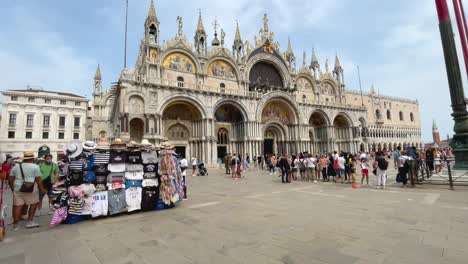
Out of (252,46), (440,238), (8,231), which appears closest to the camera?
(440,238)

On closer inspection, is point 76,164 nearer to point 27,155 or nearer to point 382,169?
point 27,155

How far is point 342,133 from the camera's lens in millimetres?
37906

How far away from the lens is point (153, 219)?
5.32m

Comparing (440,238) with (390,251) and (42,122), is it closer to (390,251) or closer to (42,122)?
(390,251)

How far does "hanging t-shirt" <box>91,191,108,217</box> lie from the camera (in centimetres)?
545

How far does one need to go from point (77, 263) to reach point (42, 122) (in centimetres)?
4559

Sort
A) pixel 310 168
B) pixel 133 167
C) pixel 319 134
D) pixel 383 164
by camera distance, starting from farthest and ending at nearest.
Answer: pixel 319 134 < pixel 310 168 < pixel 383 164 < pixel 133 167

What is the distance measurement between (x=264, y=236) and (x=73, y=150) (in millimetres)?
4879

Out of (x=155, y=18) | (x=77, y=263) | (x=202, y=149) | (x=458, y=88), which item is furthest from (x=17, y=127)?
(x=458, y=88)

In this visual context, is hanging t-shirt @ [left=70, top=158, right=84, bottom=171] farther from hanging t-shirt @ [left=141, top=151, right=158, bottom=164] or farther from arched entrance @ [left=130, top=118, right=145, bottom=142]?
arched entrance @ [left=130, top=118, right=145, bottom=142]

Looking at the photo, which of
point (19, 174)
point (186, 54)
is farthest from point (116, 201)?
point (186, 54)

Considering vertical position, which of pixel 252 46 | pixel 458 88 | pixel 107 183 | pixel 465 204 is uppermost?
pixel 252 46

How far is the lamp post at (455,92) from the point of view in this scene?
30.7ft

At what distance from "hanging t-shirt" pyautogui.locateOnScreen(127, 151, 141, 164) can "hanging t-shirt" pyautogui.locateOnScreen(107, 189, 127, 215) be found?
819 millimetres
